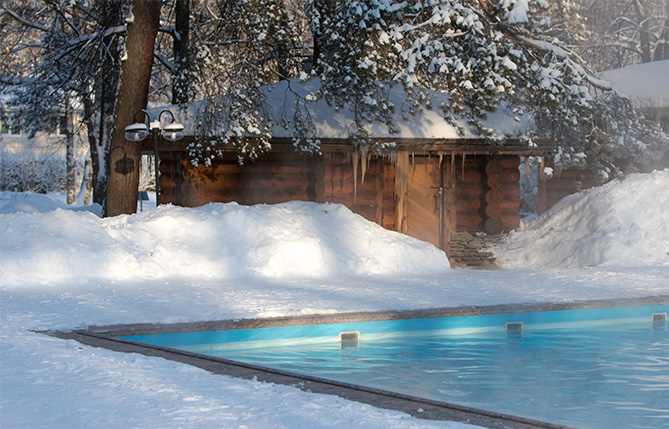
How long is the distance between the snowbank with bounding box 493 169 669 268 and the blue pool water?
13.3ft

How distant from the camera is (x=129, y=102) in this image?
484 inches

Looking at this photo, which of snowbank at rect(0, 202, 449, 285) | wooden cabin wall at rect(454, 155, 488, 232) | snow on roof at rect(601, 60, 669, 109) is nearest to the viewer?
snowbank at rect(0, 202, 449, 285)

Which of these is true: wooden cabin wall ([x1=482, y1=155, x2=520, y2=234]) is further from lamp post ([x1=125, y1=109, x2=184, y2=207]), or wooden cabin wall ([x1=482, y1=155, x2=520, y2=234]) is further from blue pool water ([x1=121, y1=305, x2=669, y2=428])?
lamp post ([x1=125, y1=109, x2=184, y2=207])

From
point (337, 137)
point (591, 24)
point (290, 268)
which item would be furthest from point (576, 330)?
point (591, 24)

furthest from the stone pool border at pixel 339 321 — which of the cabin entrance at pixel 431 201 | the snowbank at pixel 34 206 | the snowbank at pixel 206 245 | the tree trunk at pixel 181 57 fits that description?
the snowbank at pixel 34 206

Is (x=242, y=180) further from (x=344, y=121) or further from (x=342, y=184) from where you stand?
(x=344, y=121)

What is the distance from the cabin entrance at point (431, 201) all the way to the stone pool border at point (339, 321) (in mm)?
6716

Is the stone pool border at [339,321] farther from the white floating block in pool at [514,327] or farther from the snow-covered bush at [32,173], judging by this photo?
the snow-covered bush at [32,173]

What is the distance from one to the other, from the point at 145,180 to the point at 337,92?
23.8m

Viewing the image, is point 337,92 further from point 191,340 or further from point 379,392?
point 379,392

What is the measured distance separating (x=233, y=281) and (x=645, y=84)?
16269 mm

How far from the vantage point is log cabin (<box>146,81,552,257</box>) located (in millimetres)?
13461

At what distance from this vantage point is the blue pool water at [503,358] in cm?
536

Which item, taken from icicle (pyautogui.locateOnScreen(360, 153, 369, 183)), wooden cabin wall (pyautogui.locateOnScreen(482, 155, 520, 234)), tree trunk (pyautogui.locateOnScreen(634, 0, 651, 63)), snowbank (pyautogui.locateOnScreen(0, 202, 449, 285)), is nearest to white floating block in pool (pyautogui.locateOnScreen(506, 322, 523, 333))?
snowbank (pyautogui.locateOnScreen(0, 202, 449, 285))
